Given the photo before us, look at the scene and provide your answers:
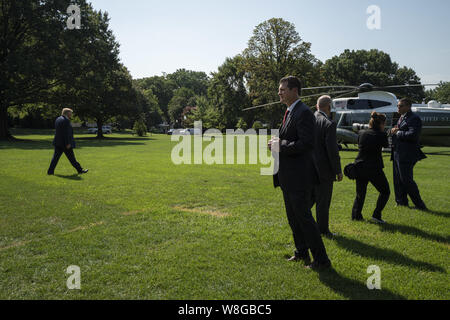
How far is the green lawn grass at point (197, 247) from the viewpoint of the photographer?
136 inches

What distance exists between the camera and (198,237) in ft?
16.7

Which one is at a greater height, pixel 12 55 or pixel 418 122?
pixel 12 55

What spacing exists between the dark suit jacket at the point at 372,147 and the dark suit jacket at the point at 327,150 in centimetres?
123

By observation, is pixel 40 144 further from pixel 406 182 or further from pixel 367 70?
pixel 367 70

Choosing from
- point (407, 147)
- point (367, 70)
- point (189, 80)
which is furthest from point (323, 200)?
point (189, 80)

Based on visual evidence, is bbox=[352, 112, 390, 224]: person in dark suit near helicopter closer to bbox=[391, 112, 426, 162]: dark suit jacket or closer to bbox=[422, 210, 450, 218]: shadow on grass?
bbox=[391, 112, 426, 162]: dark suit jacket

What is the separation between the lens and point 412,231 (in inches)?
216

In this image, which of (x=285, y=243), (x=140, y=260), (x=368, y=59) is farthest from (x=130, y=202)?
(x=368, y=59)

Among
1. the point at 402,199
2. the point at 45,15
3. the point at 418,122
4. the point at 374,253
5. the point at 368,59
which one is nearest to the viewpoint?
the point at 374,253

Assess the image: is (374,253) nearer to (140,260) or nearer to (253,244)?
(253,244)

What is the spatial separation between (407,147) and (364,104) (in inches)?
688

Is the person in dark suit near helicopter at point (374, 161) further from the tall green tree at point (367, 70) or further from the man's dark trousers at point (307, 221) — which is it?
the tall green tree at point (367, 70)

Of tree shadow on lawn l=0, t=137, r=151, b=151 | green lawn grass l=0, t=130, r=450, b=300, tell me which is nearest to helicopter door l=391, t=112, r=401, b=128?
green lawn grass l=0, t=130, r=450, b=300
